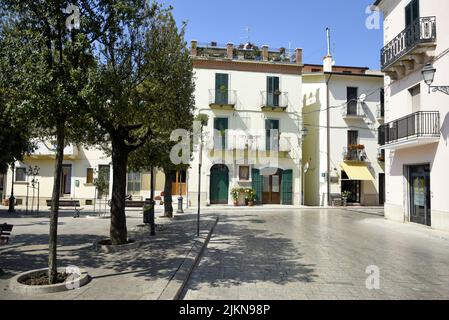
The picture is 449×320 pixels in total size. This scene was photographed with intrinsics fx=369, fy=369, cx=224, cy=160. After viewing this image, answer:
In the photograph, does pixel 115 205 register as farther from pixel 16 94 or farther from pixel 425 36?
pixel 425 36

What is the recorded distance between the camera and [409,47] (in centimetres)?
1481

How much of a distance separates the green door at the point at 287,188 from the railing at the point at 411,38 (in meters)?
12.2

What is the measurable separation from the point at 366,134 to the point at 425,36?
15.2 meters

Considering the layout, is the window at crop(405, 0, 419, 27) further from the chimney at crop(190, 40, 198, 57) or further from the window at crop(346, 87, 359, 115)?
the chimney at crop(190, 40, 198, 57)

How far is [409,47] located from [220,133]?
14506 millimetres

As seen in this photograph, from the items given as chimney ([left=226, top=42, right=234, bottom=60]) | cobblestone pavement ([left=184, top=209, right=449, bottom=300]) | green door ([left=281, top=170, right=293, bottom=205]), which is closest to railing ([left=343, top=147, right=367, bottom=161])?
green door ([left=281, top=170, right=293, bottom=205])

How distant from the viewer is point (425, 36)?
1424 cm

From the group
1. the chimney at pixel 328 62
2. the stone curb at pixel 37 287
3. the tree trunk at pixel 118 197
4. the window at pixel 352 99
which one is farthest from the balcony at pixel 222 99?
the stone curb at pixel 37 287

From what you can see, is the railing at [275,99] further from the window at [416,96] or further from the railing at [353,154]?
the window at [416,96]

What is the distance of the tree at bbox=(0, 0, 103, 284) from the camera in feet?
17.4

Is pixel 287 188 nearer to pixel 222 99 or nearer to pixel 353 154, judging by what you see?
pixel 353 154

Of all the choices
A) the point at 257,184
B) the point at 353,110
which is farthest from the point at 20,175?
the point at 353,110
